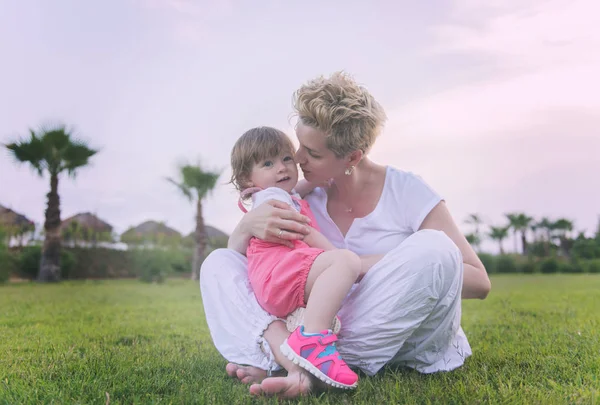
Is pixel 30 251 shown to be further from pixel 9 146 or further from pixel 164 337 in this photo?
pixel 164 337

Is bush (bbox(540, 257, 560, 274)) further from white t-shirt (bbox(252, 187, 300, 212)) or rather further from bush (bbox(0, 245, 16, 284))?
white t-shirt (bbox(252, 187, 300, 212))

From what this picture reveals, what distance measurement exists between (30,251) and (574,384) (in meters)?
16.6

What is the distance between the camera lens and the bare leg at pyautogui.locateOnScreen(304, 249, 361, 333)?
2121 mm

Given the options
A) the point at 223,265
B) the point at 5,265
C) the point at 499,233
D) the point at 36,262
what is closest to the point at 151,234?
the point at 36,262

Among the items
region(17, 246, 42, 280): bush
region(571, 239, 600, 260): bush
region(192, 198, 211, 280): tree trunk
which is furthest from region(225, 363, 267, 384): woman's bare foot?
region(571, 239, 600, 260): bush

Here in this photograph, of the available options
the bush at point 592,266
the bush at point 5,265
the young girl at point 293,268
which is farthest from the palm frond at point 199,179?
the young girl at point 293,268

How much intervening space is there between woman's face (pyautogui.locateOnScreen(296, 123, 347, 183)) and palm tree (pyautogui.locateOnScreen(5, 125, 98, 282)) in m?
15.2

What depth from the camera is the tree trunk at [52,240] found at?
15961 millimetres

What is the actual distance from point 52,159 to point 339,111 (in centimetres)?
1612

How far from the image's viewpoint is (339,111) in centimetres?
254

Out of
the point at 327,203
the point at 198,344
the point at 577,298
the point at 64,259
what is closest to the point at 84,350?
the point at 198,344

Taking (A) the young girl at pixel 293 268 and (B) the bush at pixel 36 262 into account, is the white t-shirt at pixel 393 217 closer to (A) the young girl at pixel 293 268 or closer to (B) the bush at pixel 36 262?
(A) the young girl at pixel 293 268

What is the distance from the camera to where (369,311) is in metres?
2.30

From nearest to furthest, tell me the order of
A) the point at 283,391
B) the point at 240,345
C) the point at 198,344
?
the point at 283,391 < the point at 240,345 < the point at 198,344
